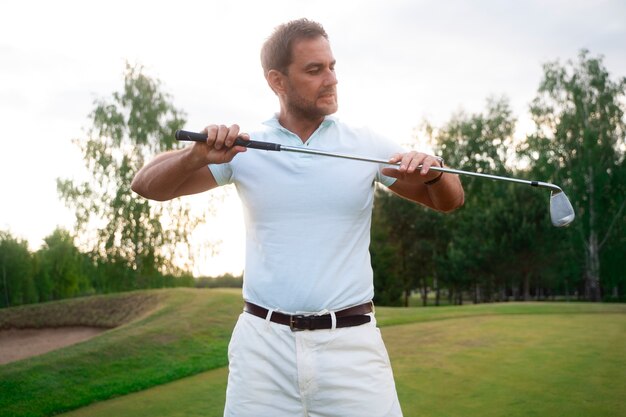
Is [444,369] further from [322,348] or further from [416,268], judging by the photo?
[416,268]

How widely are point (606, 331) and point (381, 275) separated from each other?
108 ft

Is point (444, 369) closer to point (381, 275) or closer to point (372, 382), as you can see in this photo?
point (372, 382)

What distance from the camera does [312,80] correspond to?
8.80 ft

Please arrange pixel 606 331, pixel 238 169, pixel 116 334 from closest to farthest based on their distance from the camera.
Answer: pixel 238 169
pixel 606 331
pixel 116 334

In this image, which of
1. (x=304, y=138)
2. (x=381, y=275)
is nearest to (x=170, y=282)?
(x=381, y=275)

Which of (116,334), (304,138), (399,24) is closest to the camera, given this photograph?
(304,138)

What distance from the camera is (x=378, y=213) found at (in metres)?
44.8

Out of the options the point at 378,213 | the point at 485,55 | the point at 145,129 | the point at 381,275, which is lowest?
the point at 381,275

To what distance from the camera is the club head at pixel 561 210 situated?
2.68 metres

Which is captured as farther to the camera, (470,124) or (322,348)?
(470,124)

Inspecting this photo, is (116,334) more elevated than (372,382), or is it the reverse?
(372,382)

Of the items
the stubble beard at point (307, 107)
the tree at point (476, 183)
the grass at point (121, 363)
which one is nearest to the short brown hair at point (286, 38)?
the stubble beard at point (307, 107)

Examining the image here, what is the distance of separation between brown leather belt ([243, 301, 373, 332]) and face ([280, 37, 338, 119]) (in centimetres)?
85

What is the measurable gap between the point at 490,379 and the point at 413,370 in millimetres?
864
